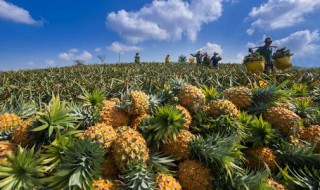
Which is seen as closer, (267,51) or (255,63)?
(255,63)

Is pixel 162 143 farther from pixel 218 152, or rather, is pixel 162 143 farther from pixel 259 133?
pixel 259 133

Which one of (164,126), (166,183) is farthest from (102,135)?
(166,183)

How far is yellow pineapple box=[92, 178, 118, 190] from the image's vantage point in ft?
6.31

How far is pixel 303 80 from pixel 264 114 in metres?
2.37

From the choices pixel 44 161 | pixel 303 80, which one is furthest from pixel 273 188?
pixel 303 80

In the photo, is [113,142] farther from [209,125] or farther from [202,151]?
[209,125]

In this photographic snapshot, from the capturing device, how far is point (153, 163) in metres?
2.14

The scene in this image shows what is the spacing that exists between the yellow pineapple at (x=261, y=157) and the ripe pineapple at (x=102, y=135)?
1.33 m

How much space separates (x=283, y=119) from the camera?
2.75 meters

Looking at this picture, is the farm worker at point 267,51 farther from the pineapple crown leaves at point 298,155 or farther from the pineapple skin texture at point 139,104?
the pineapple skin texture at point 139,104

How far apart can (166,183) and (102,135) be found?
2.10 feet

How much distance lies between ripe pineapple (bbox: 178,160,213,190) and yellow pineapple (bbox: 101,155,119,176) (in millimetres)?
551

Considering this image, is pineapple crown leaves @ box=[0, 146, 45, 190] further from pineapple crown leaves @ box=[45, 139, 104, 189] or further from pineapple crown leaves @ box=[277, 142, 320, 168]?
pineapple crown leaves @ box=[277, 142, 320, 168]

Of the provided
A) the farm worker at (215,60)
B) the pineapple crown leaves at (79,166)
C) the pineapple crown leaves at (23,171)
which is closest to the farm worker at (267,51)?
the pineapple crown leaves at (79,166)
